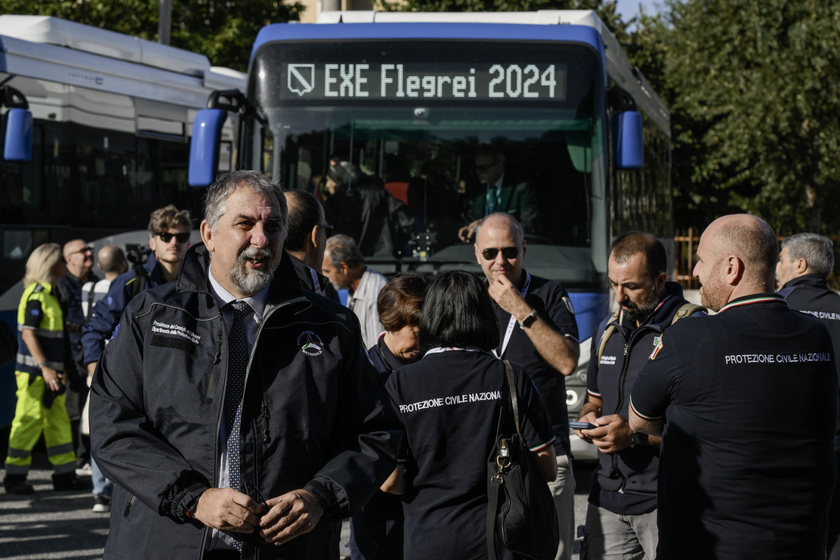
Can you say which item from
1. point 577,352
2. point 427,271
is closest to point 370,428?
point 577,352

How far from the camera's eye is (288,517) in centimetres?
290

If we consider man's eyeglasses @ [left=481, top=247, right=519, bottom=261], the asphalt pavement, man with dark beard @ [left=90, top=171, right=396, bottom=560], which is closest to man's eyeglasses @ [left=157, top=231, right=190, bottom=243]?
the asphalt pavement

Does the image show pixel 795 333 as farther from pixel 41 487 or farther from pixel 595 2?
pixel 595 2

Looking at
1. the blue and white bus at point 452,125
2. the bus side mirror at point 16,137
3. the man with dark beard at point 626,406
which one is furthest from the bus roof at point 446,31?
the man with dark beard at point 626,406

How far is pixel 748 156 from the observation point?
30281 millimetres

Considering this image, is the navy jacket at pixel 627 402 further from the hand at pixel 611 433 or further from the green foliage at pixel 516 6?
the green foliage at pixel 516 6

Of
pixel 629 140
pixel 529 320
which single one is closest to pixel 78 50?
pixel 629 140

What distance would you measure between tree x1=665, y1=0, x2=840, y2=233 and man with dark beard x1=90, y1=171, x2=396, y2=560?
1095 inches

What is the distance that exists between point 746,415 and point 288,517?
1.53m

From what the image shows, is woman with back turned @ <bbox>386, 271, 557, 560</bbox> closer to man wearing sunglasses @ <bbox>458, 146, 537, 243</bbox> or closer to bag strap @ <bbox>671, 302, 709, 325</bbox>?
bag strap @ <bbox>671, 302, 709, 325</bbox>

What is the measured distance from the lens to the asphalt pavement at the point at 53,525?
280 inches

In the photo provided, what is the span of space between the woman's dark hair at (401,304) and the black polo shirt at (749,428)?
1.26m

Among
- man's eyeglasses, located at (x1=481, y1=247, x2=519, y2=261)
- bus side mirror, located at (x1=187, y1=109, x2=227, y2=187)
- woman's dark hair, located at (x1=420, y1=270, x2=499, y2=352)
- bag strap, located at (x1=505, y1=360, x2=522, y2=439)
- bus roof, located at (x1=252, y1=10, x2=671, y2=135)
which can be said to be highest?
bus roof, located at (x1=252, y1=10, x2=671, y2=135)

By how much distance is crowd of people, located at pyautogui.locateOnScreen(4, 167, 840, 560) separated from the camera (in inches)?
118
